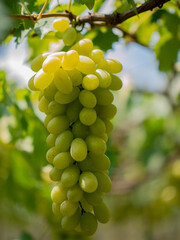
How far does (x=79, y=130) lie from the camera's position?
0.55 m

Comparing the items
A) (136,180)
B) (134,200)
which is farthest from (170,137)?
(134,200)

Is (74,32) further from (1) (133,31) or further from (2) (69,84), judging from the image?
(1) (133,31)

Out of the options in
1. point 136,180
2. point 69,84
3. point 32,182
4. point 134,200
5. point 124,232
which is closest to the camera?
point 69,84

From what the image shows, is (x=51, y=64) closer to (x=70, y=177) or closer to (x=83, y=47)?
(x=83, y=47)

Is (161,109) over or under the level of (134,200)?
over

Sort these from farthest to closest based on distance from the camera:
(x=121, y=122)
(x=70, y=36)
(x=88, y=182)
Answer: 1. (x=121, y=122)
2. (x=70, y=36)
3. (x=88, y=182)

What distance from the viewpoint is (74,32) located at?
615 mm

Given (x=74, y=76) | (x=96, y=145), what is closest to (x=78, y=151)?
(x=96, y=145)

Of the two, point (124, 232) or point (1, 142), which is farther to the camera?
point (124, 232)

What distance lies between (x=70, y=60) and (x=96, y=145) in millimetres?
157

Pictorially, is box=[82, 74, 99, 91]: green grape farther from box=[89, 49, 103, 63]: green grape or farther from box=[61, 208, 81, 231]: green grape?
box=[61, 208, 81, 231]: green grape

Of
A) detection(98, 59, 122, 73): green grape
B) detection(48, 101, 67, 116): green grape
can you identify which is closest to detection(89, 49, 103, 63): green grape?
detection(98, 59, 122, 73): green grape

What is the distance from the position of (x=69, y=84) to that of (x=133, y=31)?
66cm

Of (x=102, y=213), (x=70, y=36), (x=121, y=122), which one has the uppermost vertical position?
(x=70, y=36)
